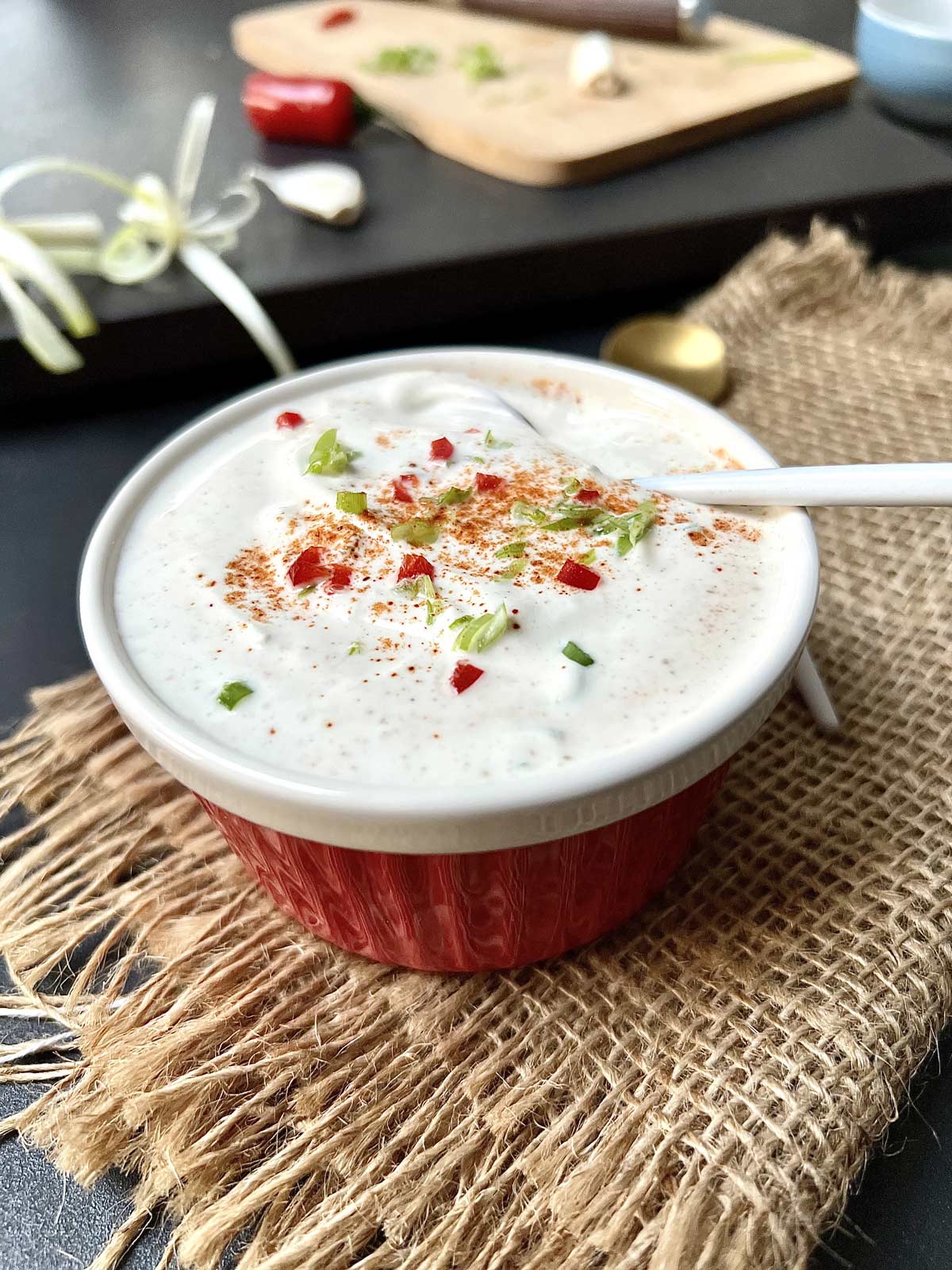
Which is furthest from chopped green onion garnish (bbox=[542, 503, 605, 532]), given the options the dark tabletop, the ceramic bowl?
the ceramic bowl

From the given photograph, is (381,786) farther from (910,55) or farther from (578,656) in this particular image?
(910,55)

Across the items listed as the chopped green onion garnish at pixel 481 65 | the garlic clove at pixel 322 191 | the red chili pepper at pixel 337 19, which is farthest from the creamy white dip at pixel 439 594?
the red chili pepper at pixel 337 19

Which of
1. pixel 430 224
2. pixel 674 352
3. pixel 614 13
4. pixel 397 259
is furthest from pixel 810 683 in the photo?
pixel 614 13

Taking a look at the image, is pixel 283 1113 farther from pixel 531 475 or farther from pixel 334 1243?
pixel 531 475

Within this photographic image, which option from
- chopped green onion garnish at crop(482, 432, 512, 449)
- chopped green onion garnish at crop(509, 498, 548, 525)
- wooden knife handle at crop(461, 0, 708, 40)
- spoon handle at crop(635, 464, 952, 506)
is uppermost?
wooden knife handle at crop(461, 0, 708, 40)

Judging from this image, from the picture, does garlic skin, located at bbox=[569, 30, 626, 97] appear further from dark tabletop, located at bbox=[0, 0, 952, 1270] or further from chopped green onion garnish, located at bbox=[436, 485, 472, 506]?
chopped green onion garnish, located at bbox=[436, 485, 472, 506]

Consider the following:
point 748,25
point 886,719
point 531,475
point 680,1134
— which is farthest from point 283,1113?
point 748,25

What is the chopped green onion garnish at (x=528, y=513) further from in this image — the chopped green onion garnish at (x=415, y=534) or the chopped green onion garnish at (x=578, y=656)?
the chopped green onion garnish at (x=578, y=656)
